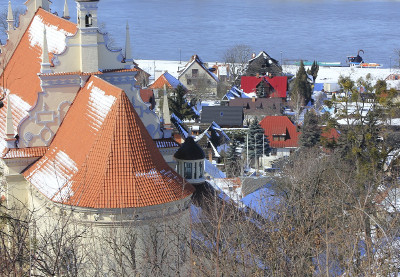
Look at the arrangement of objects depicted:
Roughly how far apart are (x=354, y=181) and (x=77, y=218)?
9.53m

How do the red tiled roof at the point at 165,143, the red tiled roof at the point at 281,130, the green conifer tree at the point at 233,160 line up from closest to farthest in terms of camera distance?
the red tiled roof at the point at 165,143 < the green conifer tree at the point at 233,160 < the red tiled roof at the point at 281,130

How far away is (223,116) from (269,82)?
474 inches

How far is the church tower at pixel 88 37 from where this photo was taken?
65.1 ft

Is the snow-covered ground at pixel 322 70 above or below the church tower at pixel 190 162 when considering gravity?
above

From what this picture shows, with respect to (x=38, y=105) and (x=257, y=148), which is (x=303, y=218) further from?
(x=257, y=148)

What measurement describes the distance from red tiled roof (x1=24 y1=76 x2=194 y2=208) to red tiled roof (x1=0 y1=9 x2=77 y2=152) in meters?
2.81

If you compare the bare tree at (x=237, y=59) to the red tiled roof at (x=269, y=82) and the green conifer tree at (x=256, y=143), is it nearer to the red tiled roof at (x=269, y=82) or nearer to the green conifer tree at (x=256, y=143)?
the red tiled roof at (x=269, y=82)

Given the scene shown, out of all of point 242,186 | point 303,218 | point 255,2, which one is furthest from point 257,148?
point 255,2

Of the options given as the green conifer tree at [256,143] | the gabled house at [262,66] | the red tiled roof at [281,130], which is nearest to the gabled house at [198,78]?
the gabled house at [262,66]

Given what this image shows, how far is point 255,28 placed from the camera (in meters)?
104

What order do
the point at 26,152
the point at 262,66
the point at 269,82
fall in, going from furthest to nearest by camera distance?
the point at 262,66 → the point at 269,82 → the point at 26,152

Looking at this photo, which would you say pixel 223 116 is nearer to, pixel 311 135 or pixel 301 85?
pixel 311 135

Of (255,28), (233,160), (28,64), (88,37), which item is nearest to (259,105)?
(233,160)

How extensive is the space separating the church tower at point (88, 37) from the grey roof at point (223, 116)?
76.2 feet
